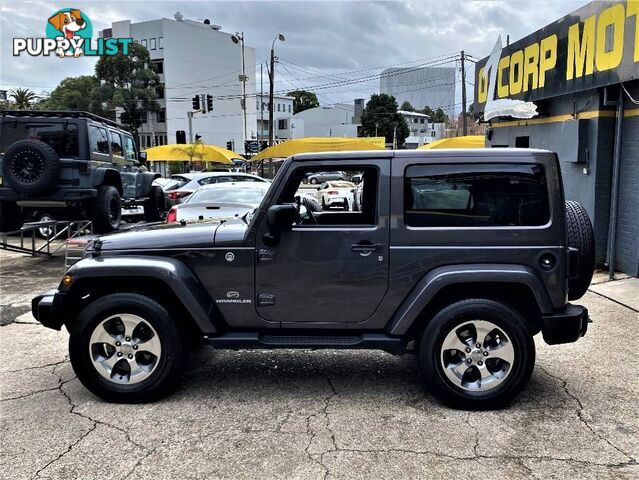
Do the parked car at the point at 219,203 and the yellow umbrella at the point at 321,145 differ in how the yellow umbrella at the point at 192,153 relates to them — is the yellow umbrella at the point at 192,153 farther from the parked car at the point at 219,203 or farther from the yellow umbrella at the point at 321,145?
the parked car at the point at 219,203

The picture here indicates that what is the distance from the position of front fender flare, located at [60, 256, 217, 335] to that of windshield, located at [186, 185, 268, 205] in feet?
16.7

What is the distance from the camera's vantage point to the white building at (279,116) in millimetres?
87631

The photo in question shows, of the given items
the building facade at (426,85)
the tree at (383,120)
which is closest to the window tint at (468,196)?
the tree at (383,120)

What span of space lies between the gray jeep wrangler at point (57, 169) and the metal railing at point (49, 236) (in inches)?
11.9

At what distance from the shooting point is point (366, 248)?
12.6ft

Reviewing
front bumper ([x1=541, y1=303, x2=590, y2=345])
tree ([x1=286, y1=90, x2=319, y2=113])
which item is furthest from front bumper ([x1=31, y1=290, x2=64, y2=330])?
tree ([x1=286, y1=90, x2=319, y2=113])

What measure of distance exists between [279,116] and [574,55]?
86.4m

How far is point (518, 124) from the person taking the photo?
11.6 metres

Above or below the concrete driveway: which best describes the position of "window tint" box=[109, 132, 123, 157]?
above

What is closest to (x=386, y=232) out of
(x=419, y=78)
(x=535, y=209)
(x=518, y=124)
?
(x=535, y=209)

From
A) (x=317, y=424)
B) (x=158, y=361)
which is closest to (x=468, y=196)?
(x=317, y=424)

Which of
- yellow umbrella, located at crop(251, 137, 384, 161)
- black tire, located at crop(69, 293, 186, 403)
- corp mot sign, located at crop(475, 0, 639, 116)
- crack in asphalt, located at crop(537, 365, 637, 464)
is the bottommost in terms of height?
crack in asphalt, located at crop(537, 365, 637, 464)

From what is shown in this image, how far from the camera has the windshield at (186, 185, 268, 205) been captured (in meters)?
9.01

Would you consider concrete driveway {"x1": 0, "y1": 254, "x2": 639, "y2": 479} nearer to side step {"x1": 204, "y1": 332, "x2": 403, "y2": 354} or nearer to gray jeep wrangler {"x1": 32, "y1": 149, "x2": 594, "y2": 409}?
gray jeep wrangler {"x1": 32, "y1": 149, "x2": 594, "y2": 409}
